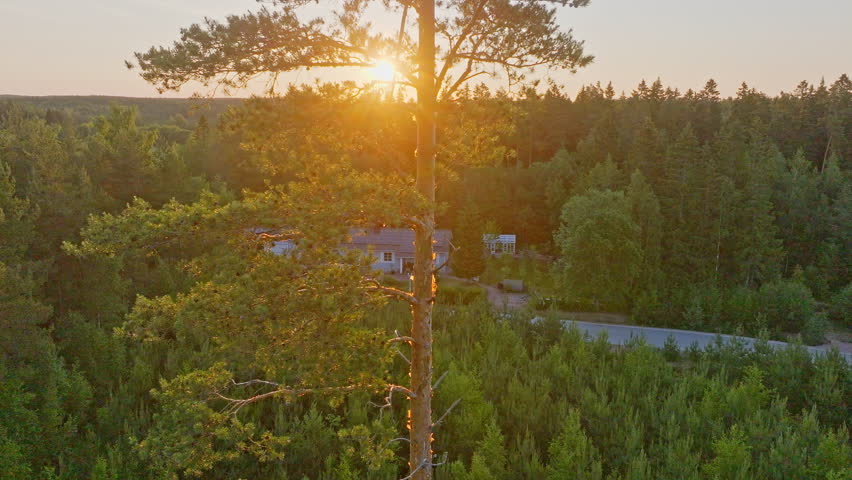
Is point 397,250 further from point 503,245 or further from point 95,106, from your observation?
point 95,106

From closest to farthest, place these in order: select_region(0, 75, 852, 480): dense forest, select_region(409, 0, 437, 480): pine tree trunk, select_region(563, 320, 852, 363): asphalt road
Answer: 1. select_region(0, 75, 852, 480): dense forest
2. select_region(409, 0, 437, 480): pine tree trunk
3. select_region(563, 320, 852, 363): asphalt road

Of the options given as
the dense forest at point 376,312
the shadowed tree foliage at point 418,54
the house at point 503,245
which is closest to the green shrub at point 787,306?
the dense forest at point 376,312

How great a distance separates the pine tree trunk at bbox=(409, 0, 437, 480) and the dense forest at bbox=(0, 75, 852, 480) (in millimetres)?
359

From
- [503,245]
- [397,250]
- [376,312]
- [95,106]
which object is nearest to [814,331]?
[376,312]

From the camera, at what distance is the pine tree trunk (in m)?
7.88

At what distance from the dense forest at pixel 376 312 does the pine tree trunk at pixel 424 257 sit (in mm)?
359

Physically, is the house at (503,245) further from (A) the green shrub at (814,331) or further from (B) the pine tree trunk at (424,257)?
(B) the pine tree trunk at (424,257)

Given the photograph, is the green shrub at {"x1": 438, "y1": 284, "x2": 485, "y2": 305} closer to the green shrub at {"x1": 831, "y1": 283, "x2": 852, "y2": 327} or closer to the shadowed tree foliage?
the green shrub at {"x1": 831, "y1": 283, "x2": 852, "y2": 327}

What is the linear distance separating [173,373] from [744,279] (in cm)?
3480

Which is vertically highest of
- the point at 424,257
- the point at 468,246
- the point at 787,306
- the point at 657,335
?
the point at 424,257

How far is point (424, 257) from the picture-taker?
26.5ft

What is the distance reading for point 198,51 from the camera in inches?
282

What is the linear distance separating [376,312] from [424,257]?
1779cm

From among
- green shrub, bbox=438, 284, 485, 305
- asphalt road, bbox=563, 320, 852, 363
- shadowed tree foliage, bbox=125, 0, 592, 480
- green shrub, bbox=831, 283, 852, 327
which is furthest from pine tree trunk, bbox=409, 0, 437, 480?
green shrub, bbox=831, 283, 852, 327
